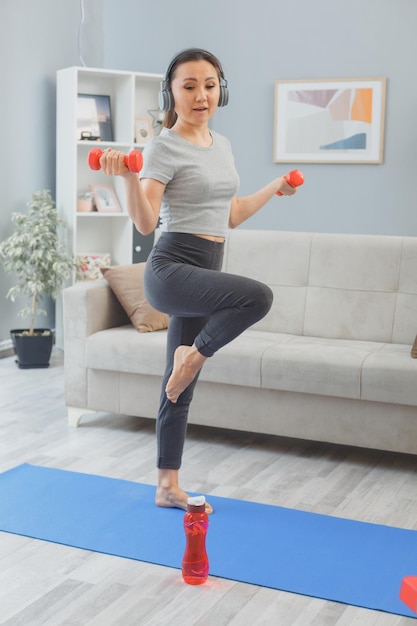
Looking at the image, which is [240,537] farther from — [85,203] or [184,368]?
[85,203]

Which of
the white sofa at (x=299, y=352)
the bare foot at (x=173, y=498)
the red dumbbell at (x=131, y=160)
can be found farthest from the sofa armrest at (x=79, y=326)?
the red dumbbell at (x=131, y=160)

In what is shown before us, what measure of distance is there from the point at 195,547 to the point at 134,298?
1780 millimetres

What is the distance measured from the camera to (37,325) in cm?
588

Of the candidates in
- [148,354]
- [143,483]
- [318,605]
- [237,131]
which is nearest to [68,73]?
[237,131]

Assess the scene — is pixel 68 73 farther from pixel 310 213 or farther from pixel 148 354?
pixel 148 354

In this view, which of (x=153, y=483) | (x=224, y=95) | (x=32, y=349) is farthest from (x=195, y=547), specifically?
(x=32, y=349)

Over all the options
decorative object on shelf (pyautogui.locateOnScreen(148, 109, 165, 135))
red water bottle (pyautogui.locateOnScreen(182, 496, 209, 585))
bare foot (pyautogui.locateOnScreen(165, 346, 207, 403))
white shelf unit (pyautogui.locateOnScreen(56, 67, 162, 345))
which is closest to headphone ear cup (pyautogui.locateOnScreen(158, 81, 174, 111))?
bare foot (pyautogui.locateOnScreen(165, 346, 207, 403))

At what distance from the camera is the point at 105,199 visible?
5852 millimetres

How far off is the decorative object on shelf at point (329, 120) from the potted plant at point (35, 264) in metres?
1.60

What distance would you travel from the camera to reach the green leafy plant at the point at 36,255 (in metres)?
5.19

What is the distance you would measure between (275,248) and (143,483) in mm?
1398

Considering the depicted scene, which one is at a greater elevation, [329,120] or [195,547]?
[329,120]

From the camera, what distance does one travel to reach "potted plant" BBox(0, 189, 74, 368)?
5.20m

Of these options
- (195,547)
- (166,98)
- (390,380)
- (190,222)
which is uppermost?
(166,98)
